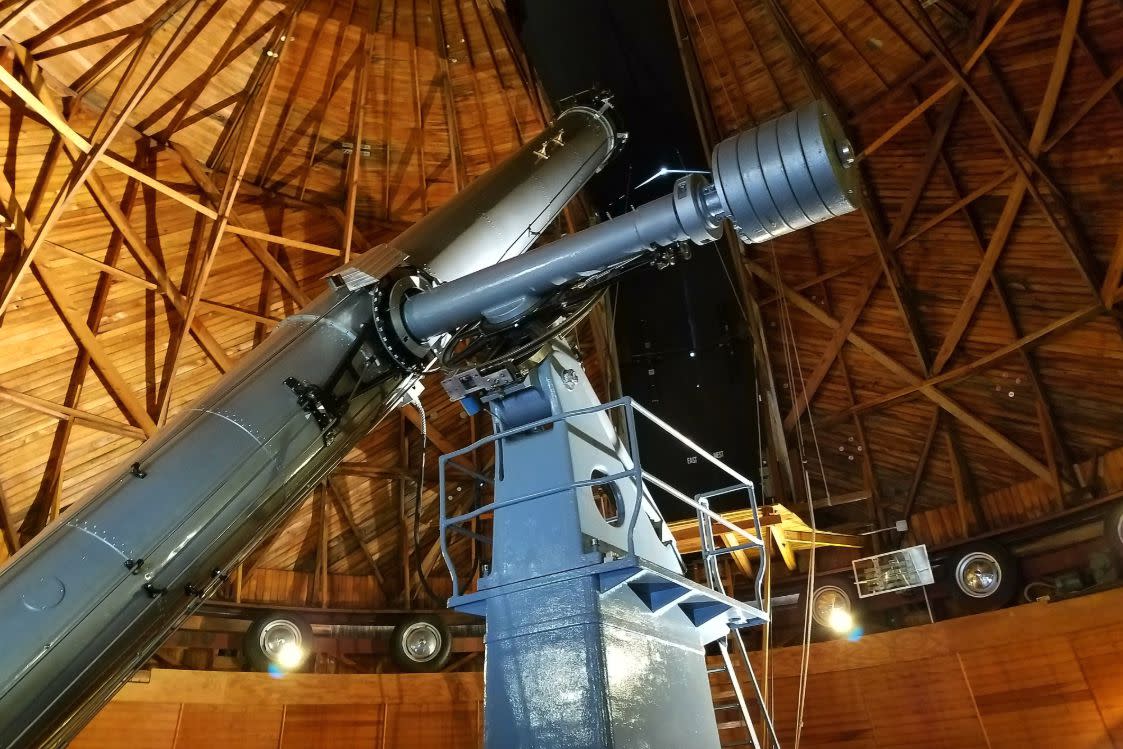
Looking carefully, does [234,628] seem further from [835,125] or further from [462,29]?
[835,125]

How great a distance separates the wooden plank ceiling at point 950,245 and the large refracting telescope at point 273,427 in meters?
7.30

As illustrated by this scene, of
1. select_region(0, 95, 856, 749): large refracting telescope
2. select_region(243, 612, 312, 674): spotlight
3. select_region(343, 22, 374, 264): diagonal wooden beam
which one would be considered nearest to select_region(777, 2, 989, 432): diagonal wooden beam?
select_region(343, 22, 374, 264): diagonal wooden beam

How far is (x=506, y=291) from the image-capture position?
4781mm

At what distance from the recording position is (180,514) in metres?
3.90

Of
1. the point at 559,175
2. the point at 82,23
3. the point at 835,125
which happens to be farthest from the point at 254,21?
the point at 835,125

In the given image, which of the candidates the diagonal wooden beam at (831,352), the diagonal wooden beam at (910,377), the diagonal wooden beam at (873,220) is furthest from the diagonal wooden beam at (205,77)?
the diagonal wooden beam at (831,352)

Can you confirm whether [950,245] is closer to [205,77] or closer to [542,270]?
[542,270]

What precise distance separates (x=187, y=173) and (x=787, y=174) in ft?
34.3

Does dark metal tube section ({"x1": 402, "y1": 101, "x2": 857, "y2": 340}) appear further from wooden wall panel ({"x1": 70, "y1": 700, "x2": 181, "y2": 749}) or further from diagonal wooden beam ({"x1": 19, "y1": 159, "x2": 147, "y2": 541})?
wooden wall panel ({"x1": 70, "y1": 700, "x2": 181, "y2": 749})

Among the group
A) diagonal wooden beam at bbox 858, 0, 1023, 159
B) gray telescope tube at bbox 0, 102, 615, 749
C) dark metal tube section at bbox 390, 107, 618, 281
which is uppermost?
diagonal wooden beam at bbox 858, 0, 1023, 159

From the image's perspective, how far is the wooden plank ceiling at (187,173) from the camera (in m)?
9.75

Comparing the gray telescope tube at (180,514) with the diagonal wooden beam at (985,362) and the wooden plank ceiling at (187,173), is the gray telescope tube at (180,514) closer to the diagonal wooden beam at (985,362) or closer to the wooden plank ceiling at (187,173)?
the wooden plank ceiling at (187,173)

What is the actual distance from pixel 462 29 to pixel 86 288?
689cm

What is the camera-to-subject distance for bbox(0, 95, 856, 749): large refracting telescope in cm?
347
